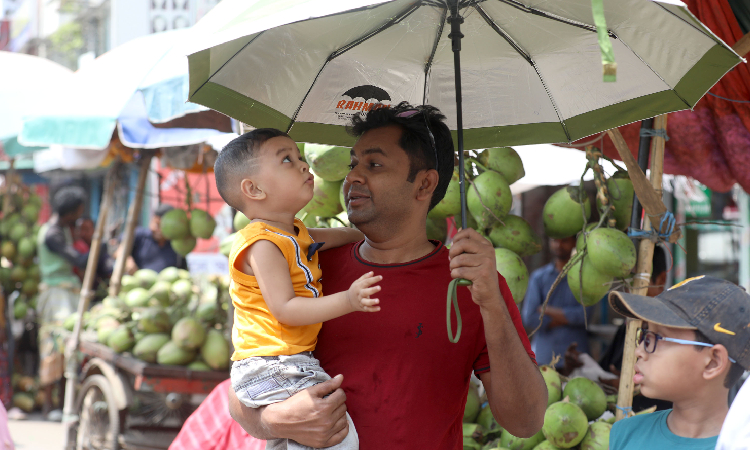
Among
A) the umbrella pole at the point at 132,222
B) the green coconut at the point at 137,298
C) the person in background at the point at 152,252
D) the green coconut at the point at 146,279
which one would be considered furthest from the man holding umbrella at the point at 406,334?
the person in background at the point at 152,252

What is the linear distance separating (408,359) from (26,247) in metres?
7.69

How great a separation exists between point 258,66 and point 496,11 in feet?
2.60

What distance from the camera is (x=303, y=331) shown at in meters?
1.86

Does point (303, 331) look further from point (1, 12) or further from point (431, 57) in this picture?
point (1, 12)

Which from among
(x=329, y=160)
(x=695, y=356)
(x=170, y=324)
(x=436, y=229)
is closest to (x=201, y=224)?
(x=170, y=324)

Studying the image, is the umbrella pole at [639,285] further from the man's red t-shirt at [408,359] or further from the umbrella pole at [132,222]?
the umbrella pole at [132,222]

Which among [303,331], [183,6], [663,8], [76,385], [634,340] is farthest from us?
[183,6]

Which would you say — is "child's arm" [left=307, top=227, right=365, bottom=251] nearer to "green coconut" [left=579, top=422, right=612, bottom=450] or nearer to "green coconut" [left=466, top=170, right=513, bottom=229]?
"green coconut" [left=466, top=170, right=513, bottom=229]

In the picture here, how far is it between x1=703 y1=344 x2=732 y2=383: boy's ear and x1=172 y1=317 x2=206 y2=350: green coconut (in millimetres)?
3354

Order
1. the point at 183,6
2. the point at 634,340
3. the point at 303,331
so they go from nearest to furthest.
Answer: the point at 303,331
the point at 634,340
the point at 183,6

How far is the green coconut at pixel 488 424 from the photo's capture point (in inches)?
111

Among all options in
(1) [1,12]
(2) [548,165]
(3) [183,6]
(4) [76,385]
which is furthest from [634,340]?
(1) [1,12]

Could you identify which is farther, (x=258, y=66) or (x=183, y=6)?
(x=183, y=6)

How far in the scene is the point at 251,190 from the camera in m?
1.94
